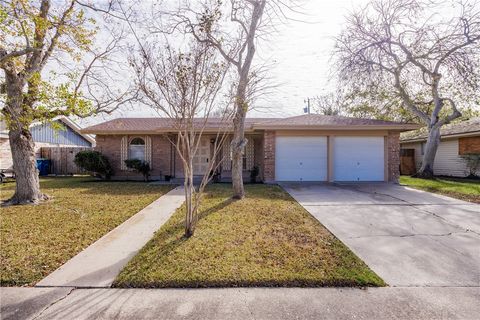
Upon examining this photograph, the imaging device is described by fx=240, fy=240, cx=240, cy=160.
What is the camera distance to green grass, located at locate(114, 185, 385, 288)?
2.92 meters

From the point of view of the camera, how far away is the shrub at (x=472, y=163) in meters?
13.7

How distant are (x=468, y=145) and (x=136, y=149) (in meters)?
19.6

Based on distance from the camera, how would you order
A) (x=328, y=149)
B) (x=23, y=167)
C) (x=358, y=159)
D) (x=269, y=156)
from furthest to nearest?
1. (x=358, y=159)
2. (x=328, y=149)
3. (x=269, y=156)
4. (x=23, y=167)

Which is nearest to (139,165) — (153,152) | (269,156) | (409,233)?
(153,152)

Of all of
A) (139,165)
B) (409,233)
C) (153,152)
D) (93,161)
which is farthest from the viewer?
(153,152)

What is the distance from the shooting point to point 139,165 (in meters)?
12.8

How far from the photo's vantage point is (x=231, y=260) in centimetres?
343

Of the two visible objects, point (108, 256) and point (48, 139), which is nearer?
point (108, 256)

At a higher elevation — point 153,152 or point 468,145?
point 468,145

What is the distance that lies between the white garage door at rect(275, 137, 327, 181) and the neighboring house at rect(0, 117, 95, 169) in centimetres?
1037

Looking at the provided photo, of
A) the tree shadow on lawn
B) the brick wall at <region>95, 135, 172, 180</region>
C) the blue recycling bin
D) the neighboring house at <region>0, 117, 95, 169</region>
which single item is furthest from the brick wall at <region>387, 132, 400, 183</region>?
the blue recycling bin

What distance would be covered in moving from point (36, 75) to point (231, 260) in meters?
5.82

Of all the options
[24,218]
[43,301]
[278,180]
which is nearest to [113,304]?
[43,301]

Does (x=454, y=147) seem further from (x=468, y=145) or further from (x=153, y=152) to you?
(x=153, y=152)
